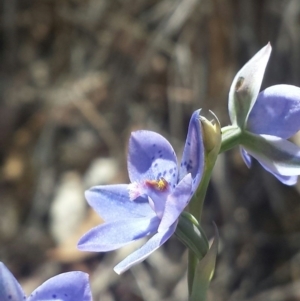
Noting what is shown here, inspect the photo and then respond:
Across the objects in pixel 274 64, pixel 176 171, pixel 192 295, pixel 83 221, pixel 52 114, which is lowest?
pixel 83 221

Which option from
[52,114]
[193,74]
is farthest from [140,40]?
[52,114]

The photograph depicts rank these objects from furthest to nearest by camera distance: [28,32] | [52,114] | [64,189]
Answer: [28,32]
[52,114]
[64,189]

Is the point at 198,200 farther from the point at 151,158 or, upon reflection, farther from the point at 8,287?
the point at 8,287

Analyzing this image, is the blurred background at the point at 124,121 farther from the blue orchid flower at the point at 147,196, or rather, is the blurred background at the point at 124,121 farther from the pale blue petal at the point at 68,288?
the pale blue petal at the point at 68,288

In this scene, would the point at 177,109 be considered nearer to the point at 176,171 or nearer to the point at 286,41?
the point at 286,41

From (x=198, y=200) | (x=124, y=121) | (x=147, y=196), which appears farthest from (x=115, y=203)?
(x=124, y=121)

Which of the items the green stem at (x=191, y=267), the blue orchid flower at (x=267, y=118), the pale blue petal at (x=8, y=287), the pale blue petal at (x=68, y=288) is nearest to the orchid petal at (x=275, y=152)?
the blue orchid flower at (x=267, y=118)

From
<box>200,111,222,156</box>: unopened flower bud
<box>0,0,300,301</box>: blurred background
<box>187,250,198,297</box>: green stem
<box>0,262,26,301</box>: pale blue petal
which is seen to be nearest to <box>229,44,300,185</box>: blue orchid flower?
<box>200,111,222,156</box>: unopened flower bud
